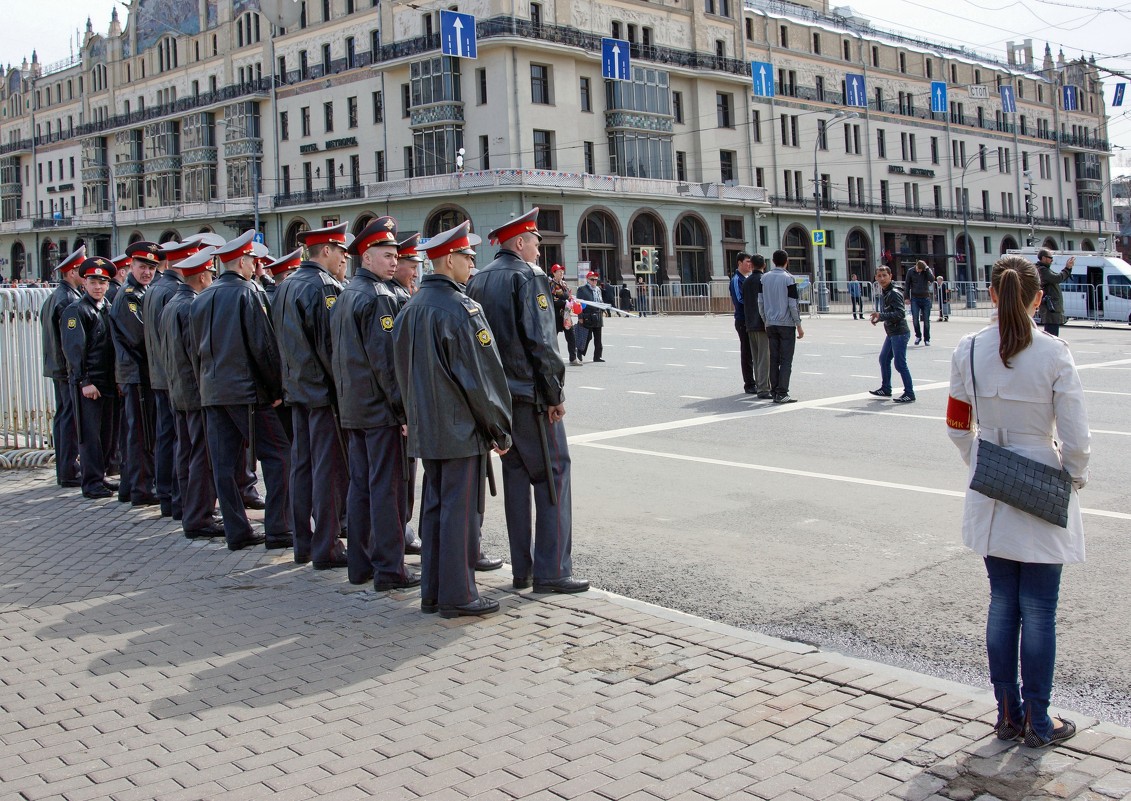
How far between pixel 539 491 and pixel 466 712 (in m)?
2.06

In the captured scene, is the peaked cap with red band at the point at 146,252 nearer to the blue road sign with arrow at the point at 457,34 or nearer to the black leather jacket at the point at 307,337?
the black leather jacket at the point at 307,337

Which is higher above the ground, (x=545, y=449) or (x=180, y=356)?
(x=180, y=356)

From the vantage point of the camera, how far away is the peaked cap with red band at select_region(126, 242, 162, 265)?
10164 mm

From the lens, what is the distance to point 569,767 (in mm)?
4184

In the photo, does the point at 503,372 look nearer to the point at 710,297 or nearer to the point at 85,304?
the point at 85,304

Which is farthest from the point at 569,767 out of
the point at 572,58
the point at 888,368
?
the point at 572,58

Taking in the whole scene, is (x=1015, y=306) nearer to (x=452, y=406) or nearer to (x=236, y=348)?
(x=452, y=406)

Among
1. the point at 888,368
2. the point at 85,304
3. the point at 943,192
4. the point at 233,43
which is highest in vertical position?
the point at 233,43

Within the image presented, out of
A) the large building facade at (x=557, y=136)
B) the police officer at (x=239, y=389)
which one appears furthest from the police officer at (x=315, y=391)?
the large building facade at (x=557, y=136)

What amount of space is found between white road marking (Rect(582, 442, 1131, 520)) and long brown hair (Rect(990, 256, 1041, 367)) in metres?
4.21

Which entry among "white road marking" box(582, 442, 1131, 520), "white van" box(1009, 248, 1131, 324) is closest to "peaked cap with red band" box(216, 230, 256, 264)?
"white road marking" box(582, 442, 1131, 520)

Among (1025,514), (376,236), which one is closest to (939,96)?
(376,236)

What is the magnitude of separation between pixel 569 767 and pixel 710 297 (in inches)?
1771

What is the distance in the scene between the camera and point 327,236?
304 inches
